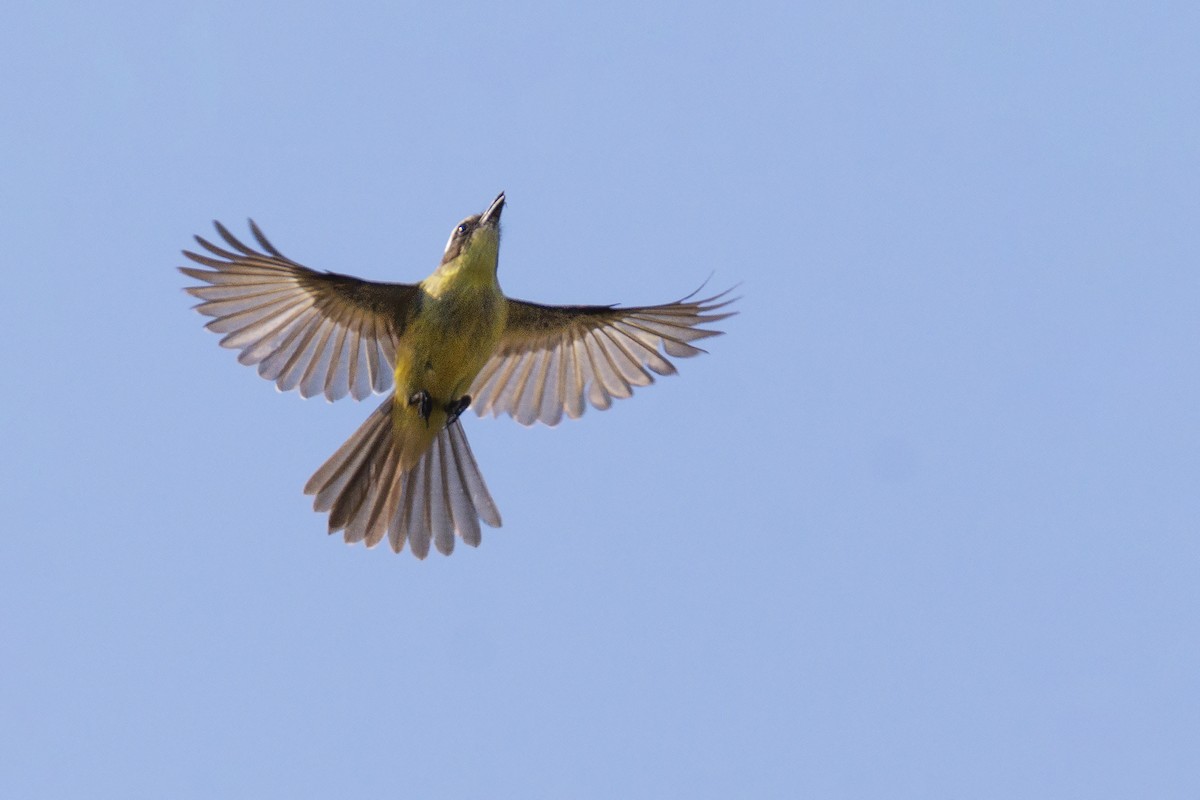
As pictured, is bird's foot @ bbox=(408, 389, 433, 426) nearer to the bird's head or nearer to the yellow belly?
the yellow belly

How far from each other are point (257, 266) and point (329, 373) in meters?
0.91

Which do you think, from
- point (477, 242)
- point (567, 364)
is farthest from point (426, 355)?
point (567, 364)

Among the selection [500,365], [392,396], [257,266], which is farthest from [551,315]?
[257,266]

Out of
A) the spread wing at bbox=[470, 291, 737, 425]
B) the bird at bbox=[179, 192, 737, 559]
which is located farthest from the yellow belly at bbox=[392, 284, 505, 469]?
the spread wing at bbox=[470, 291, 737, 425]

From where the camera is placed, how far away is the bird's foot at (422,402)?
1045 centimetres

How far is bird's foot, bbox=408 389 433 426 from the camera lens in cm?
1045

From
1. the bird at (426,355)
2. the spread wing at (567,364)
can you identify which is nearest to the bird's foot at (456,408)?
the bird at (426,355)

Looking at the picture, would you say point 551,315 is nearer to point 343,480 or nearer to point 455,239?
point 455,239

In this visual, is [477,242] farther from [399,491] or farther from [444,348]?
[399,491]

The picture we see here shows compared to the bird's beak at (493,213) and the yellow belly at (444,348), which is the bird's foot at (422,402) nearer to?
the yellow belly at (444,348)

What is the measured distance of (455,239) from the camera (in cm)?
1075

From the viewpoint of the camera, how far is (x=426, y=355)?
10367 millimetres

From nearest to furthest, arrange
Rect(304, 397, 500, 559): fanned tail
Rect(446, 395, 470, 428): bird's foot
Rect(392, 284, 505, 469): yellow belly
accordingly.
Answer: Rect(392, 284, 505, 469): yellow belly
Rect(446, 395, 470, 428): bird's foot
Rect(304, 397, 500, 559): fanned tail

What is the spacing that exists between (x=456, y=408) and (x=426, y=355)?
0.48m
